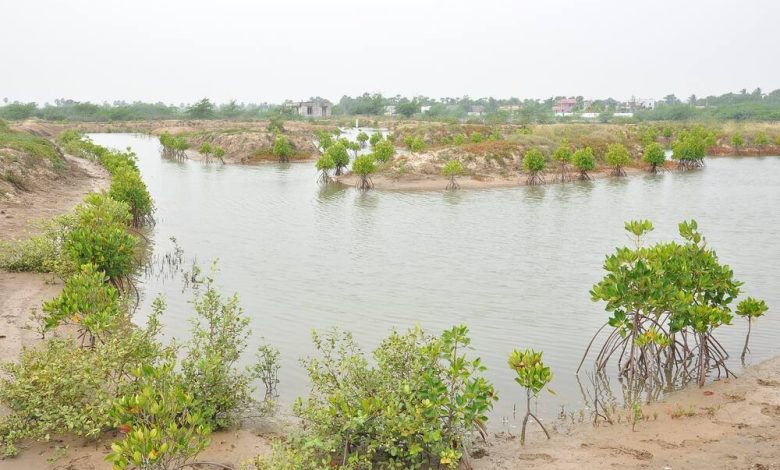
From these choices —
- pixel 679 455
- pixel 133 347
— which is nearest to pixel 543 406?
pixel 679 455

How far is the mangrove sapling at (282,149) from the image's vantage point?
55.0 metres

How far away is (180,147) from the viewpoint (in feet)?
188

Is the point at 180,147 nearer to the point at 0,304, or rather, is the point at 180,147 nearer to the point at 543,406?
the point at 0,304

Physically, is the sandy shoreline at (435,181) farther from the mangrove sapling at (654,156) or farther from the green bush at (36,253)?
the green bush at (36,253)

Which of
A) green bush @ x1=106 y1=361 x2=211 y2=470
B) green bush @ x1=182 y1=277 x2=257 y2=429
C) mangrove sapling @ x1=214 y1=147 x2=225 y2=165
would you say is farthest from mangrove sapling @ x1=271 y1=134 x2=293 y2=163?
green bush @ x1=106 y1=361 x2=211 y2=470

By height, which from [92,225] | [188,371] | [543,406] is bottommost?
[543,406]

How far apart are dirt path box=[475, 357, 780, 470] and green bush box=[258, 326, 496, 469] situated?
0.88m

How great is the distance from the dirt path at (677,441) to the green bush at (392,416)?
877 mm

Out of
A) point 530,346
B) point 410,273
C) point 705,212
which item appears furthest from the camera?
point 705,212

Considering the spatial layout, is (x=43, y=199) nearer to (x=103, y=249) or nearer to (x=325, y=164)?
(x=103, y=249)

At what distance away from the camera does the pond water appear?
1216 centimetres

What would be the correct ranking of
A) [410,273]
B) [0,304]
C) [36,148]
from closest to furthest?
[0,304] < [410,273] < [36,148]

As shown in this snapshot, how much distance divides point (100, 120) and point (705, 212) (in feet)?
395

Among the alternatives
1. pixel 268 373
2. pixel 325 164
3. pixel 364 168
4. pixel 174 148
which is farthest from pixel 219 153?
pixel 268 373
